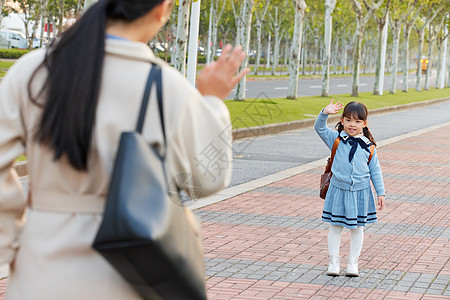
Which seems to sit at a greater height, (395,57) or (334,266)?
(395,57)

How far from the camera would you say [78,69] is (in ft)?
7.32

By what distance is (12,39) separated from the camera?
2554 inches

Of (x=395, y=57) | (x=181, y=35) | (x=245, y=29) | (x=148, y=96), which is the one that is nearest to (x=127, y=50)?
(x=148, y=96)

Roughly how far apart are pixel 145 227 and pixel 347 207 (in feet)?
14.0

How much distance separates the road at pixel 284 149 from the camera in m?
13.0

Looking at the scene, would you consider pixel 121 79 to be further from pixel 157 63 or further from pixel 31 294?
pixel 31 294

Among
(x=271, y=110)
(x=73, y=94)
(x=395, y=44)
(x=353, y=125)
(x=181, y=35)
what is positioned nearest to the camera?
(x=73, y=94)

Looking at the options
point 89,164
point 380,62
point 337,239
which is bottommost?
point 337,239

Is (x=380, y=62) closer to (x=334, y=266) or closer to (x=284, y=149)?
(x=284, y=149)

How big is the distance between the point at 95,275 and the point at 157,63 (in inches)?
22.1

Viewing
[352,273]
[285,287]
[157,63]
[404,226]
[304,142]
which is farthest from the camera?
[304,142]

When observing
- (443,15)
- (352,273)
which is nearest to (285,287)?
(352,273)

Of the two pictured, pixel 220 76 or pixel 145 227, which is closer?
pixel 145 227

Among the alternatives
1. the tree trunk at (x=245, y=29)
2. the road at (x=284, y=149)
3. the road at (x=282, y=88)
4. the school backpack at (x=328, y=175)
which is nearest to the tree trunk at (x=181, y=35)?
the road at (x=284, y=149)
